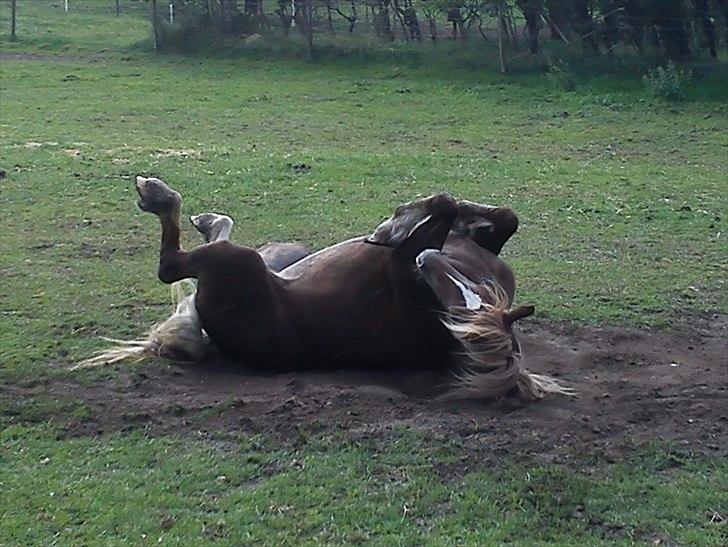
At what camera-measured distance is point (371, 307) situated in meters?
5.81

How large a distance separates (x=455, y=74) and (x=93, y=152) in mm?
9204

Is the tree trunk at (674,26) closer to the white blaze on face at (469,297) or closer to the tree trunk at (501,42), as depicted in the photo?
the tree trunk at (501,42)

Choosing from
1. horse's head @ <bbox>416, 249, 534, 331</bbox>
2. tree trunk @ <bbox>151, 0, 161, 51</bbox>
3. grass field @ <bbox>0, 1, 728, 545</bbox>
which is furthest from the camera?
tree trunk @ <bbox>151, 0, 161, 51</bbox>

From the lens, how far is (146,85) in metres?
20.1

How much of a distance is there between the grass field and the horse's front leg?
69 centimetres

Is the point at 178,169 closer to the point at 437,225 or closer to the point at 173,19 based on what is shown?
the point at 437,225

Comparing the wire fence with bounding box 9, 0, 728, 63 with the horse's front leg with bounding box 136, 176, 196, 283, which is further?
the wire fence with bounding box 9, 0, 728, 63

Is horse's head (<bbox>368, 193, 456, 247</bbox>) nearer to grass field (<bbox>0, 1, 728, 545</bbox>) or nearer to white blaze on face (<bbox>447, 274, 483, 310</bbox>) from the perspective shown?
white blaze on face (<bbox>447, 274, 483, 310</bbox>)

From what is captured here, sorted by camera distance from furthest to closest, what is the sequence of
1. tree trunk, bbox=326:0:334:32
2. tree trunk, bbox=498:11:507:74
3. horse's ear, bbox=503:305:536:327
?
tree trunk, bbox=326:0:334:32 → tree trunk, bbox=498:11:507:74 → horse's ear, bbox=503:305:536:327

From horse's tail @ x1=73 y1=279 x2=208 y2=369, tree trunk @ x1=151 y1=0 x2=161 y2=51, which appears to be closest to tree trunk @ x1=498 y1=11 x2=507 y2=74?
tree trunk @ x1=151 y1=0 x2=161 y2=51

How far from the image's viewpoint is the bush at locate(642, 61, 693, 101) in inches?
696

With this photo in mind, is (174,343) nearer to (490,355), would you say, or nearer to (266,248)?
(266,248)

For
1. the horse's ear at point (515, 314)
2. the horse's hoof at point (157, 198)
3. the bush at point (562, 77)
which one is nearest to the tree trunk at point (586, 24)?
the bush at point (562, 77)

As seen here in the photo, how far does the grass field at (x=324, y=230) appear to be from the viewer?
4438 mm
